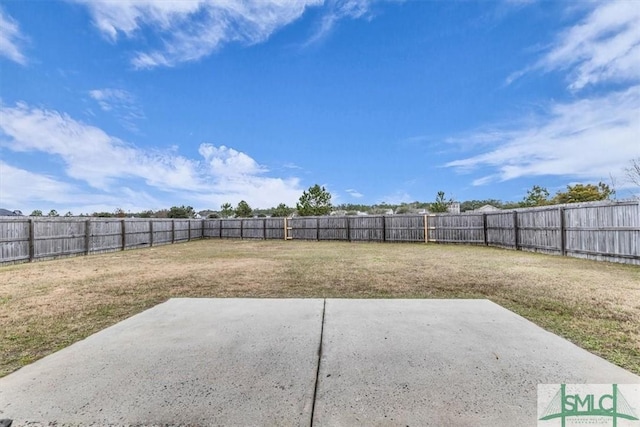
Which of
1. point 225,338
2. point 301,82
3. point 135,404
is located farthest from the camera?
point 301,82

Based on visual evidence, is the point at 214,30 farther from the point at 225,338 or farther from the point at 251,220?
the point at 251,220

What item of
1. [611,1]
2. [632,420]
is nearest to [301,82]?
[611,1]

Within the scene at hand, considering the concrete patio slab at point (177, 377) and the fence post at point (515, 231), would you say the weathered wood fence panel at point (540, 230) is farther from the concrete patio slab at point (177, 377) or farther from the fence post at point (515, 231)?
the concrete patio slab at point (177, 377)

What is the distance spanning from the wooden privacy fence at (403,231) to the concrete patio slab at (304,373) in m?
7.79

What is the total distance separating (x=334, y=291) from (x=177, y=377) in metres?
3.12

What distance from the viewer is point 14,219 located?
9883 mm

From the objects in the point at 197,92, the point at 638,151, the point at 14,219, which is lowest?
the point at 14,219

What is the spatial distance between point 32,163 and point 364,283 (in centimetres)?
1830

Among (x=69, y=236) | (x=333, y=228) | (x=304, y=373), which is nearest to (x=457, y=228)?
(x=333, y=228)

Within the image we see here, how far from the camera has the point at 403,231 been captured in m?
16.9

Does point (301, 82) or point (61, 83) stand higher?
point (301, 82)

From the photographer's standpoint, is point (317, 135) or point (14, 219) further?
point (317, 135)

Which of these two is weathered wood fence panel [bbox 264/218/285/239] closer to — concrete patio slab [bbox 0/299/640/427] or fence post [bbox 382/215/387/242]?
fence post [bbox 382/215/387/242]

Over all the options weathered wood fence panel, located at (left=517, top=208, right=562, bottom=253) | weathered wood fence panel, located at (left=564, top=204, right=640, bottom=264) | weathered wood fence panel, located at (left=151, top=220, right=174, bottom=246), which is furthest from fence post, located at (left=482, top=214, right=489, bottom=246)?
weathered wood fence panel, located at (left=151, top=220, right=174, bottom=246)
